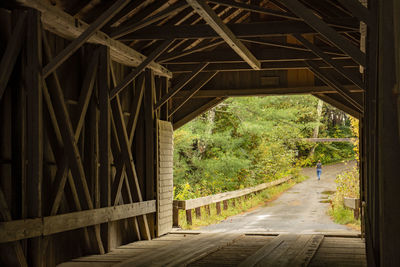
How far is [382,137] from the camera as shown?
8.16 feet

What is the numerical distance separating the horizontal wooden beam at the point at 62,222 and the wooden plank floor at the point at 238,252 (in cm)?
53

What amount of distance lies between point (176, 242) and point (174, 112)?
13.5ft

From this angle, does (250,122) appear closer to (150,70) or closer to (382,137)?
(150,70)

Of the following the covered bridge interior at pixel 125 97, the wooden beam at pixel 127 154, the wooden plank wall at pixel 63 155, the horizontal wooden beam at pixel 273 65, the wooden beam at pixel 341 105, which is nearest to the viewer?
the covered bridge interior at pixel 125 97

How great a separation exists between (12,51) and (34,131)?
975mm

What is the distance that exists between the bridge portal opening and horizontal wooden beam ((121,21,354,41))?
5.28m

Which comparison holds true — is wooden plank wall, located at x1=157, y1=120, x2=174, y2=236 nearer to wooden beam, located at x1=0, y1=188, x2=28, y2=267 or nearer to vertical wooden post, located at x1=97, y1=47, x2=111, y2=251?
vertical wooden post, located at x1=97, y1=47, x2=111, y2=251

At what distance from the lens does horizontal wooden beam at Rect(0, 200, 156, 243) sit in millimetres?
5991

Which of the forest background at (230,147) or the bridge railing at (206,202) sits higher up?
the forest background at (230,147)

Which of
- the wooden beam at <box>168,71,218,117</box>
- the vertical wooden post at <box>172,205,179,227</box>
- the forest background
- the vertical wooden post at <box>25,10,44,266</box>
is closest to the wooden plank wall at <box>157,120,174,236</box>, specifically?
the wooden beam at <box>168,71,218,117</box>

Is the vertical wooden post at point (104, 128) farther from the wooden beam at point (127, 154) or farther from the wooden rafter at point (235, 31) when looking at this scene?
the wooden rafter at point (235, 31)

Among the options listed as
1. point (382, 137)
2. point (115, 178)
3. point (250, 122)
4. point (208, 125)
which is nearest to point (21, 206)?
point (115, 178)

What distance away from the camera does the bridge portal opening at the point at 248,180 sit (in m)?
16.2

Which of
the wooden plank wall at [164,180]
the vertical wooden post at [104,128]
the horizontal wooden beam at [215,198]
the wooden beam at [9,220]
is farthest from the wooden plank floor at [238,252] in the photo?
the horizontal wooden beam at [215,198]
